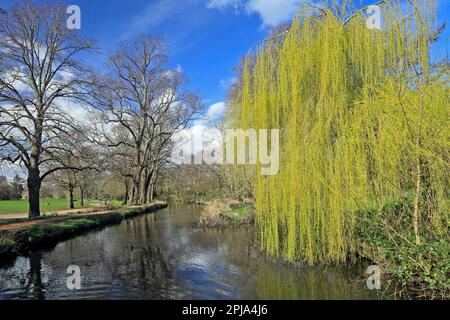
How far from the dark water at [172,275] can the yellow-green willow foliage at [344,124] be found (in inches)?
23.1

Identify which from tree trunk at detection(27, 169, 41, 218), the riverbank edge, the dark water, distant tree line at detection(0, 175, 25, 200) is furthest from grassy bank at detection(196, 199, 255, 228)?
distant tree line at detection(0, 175, 25, 200)

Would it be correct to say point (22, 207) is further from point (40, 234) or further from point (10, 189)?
point (40, 234)

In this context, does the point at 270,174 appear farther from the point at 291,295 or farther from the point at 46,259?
the point at 46,259

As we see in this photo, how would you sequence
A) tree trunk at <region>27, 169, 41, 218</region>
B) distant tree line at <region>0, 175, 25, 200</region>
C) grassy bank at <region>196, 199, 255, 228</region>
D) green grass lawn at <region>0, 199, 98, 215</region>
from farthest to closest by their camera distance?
distant tree line at <region>0, 175, 25, 200</region>, green grass lawn at <region>0, 199, 98, 215</region>, grassy bank at <region>196, 199, 255, 228</region>, tree trunk at <region>27, 169, 41, 218</region>

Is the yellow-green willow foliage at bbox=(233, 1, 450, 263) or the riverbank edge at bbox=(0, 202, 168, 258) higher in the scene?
the yellow-green willow foliage at bbox=(233, 1, 450, 263)

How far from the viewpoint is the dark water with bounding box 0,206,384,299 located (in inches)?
246

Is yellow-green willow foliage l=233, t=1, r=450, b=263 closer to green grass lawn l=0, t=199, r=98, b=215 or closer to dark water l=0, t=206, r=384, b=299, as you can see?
dark water l=0, t=206, r=384, b=299

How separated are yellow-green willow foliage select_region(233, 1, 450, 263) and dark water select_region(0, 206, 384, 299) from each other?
59 cm

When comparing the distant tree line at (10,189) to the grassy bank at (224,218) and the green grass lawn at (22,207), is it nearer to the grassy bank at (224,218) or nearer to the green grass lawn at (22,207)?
the green grass lawn at (22,207)

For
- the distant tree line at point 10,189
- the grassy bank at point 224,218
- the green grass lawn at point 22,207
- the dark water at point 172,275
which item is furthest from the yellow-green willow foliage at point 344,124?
the distant tree line at point 10,189

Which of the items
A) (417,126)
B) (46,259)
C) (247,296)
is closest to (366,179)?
(417,126)

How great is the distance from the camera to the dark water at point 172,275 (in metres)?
6.26

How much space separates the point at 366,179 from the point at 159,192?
52.1 m

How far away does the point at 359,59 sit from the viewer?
686 centimetres
